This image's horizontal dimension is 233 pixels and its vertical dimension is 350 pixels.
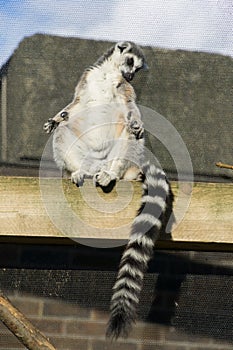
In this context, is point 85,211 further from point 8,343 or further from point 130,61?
point 130,61

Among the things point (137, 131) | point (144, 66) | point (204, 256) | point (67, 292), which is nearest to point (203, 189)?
point (204, 256)

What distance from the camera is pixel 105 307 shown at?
5.51ft

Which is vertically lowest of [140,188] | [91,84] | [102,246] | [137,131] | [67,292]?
[67,292]

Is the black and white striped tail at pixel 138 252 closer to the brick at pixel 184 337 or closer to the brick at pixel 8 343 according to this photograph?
the brick at pixel 184 337

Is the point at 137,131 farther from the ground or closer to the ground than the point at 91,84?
closer to the ground

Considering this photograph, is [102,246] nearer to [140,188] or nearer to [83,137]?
[140,188]

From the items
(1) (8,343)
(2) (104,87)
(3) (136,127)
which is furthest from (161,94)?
(1) (8,343)

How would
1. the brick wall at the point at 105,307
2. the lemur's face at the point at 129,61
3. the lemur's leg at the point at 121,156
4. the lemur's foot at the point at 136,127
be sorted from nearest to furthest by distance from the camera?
the brick wall at the point at 105,307
the lemur's foot at the point at 136,127
the lemur's leg at the point at 121,156
the lemur's face at the point at 129,61

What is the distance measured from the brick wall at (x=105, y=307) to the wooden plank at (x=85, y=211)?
0.45ft

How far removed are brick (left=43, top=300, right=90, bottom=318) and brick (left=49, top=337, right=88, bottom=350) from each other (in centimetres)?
5

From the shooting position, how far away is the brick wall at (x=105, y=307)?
167 centimetres

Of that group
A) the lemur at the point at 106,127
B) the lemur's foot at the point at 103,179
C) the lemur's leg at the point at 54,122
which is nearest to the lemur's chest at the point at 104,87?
the lemur at the point at 106,127

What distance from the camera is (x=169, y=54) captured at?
245 centimetres

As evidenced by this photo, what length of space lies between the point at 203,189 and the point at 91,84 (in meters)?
1.10
